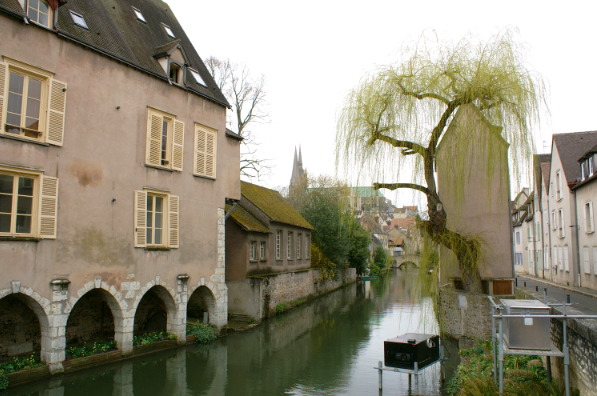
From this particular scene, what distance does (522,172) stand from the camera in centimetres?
1005

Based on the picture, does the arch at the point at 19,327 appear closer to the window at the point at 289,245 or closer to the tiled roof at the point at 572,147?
the window at the point at 289,245

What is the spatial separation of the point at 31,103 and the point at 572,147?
86.1 feet

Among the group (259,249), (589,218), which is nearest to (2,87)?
(259,249)

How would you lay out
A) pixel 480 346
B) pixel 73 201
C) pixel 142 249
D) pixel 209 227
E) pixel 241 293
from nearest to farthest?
pixel 73 201 → pixel 480 346 → pixel 142 249 → pixel 209 227 → pixel 241 293

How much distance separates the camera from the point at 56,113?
11117mm

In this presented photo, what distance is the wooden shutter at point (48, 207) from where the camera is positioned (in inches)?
416

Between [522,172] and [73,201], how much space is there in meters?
10.9

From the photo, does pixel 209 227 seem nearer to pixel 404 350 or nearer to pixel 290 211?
pixel 404 350

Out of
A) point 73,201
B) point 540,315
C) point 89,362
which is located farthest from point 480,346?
point 73,201

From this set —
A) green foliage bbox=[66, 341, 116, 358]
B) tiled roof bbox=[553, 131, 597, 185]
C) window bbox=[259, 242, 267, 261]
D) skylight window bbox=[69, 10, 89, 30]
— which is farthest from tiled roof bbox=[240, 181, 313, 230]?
tiled roof bbox=[553, 131, 597, 185]

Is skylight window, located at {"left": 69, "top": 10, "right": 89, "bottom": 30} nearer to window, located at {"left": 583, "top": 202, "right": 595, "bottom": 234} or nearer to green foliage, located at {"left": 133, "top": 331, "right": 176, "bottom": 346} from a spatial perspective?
green foliage, located at {"left": 133, "top": 331, "right": 176, "bottom": 346}

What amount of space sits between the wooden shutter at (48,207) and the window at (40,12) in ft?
12.8

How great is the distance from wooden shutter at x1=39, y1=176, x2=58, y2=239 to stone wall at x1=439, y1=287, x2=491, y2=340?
34.4 ft

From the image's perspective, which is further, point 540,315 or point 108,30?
point 108,30
